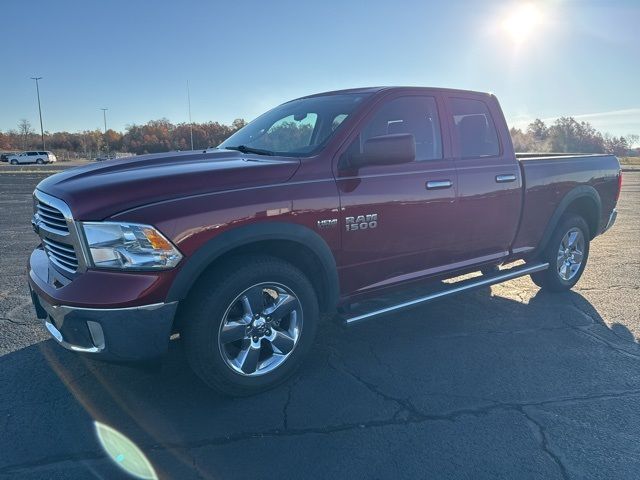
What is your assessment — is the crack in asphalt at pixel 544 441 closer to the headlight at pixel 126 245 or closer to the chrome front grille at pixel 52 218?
the headlight at pixel 126 245

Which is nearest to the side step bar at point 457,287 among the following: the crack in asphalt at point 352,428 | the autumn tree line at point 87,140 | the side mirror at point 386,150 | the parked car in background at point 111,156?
the crack in asphalt at point 352,428

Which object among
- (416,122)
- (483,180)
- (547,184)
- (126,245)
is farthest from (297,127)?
(547,184)

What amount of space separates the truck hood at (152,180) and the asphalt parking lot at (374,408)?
3.57 feet

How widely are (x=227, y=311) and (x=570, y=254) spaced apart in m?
4.22

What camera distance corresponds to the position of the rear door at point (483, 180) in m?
4.19

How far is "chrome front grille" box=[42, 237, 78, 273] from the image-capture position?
9.30 feet

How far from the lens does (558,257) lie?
5375 millimetres

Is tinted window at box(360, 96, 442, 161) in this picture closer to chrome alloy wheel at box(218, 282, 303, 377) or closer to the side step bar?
the side step bar

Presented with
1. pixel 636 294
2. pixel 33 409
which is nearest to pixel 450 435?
pixel 33 409

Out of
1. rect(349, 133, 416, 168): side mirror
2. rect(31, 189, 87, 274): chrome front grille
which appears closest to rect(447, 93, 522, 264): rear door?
rect(349, 133, 416, 168): side mirror

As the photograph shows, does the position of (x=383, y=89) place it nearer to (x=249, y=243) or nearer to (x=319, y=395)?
(x=249, y=243)

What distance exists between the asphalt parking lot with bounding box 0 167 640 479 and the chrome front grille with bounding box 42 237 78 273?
788mm

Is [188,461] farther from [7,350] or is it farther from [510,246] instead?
[510,246]

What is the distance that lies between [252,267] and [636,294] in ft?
15.0
